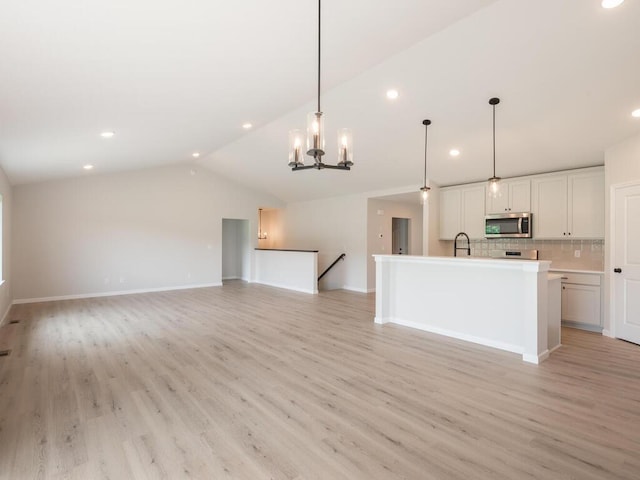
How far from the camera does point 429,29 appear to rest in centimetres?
296

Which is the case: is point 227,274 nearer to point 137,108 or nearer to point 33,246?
point 33,246

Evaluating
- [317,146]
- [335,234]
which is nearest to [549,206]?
[317,146]

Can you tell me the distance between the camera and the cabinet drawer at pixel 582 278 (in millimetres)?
4801

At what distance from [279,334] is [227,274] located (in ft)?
21.5

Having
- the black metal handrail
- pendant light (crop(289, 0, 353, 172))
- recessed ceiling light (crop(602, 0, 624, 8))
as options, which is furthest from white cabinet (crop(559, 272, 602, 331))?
the black metal handrail

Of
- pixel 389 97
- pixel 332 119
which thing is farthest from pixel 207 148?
pixel 389 97

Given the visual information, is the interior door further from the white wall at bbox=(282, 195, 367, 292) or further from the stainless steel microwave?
the white wall at bbox=(282, 195, 367, 292)

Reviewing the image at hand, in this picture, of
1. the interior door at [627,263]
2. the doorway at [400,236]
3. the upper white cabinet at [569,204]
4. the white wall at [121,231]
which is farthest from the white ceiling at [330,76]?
the doorway at [400,236]

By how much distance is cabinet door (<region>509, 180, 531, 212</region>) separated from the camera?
5633mm

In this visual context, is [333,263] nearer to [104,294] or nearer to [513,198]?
[513,198]

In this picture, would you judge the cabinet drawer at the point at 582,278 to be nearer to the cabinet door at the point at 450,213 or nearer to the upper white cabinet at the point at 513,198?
the upper white cabinet at the point at 513,198

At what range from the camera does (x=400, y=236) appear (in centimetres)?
975

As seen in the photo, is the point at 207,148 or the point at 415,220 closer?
the point at 207,148

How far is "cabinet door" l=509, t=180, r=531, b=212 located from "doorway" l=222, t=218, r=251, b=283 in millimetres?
7363
